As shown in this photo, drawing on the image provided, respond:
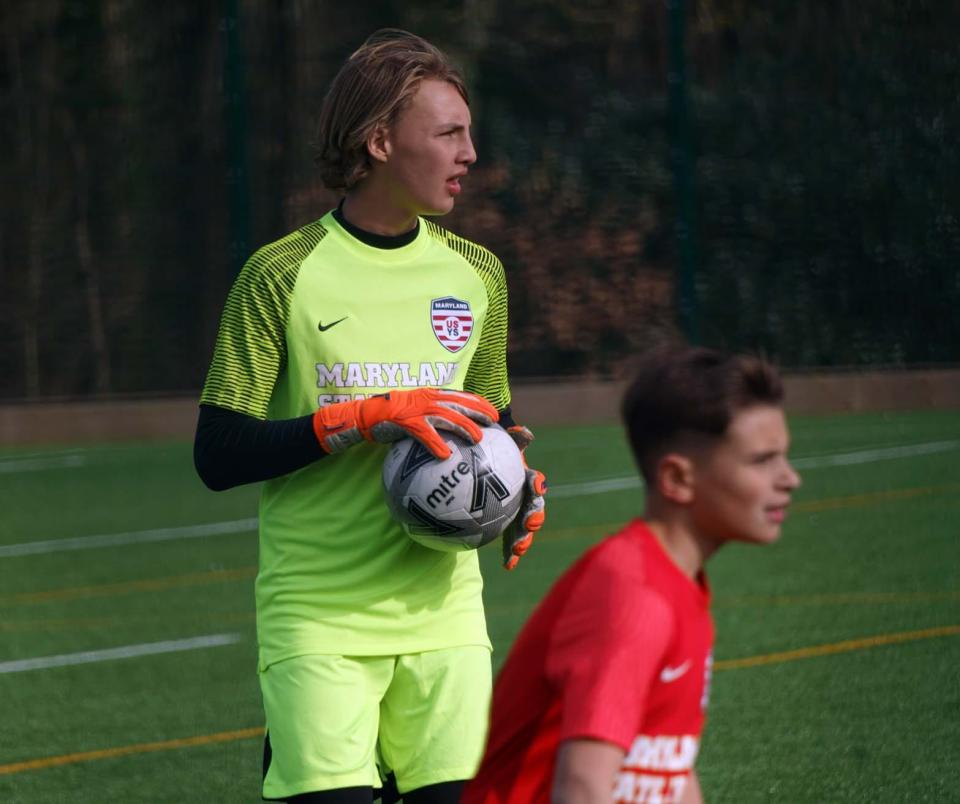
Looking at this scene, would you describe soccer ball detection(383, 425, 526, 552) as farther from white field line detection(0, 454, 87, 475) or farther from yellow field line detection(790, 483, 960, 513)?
white field line detection(0, 454, 87, 475)

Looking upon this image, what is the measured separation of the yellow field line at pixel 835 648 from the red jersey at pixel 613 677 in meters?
5.25

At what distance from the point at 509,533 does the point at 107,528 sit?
898 cm

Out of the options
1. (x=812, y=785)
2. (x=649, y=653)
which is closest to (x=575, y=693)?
(x=649, y=653)

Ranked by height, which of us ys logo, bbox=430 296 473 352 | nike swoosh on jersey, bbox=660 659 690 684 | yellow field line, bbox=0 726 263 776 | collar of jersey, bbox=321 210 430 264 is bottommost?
yellow field line, bbox=0 726 263 776

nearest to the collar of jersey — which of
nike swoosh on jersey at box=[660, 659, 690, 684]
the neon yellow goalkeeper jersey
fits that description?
the neon yellow goalkeeper jersey

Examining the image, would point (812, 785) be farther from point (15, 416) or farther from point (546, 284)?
point (15, 416)

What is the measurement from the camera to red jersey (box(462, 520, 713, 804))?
2518mm

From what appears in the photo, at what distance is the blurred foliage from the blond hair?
41.2 ft

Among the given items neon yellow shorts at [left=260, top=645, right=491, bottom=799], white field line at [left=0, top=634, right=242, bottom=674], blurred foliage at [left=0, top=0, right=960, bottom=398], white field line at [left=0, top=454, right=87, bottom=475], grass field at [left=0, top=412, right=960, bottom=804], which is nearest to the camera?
neon yellow shorts at [left=260, top=645, right=491, bottom=799]

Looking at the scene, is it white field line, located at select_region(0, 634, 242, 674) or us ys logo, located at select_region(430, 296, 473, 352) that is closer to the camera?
us ys logo, located at select_region(430, 296, 473, 352)

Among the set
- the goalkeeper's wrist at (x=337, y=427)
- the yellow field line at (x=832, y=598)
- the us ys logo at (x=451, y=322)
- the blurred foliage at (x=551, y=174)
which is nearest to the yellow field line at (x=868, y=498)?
the yellow field line at (x=832, y=598)

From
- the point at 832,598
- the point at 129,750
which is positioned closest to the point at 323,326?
the point at 129,750

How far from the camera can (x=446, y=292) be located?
4238 millimetres

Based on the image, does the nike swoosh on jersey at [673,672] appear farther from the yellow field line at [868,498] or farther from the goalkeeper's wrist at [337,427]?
the yellow field line at [868,498]
